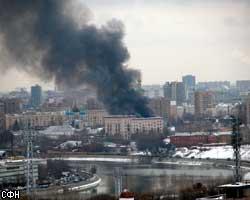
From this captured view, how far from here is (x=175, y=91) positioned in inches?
1512

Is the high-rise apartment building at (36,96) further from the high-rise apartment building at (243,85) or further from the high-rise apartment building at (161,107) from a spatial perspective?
the high-rise apartment building at (243,85)

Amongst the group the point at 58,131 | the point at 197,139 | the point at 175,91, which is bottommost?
the point at 197,139

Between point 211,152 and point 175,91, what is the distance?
19.7 metres

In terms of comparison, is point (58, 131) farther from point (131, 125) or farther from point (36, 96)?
point (36, 96)

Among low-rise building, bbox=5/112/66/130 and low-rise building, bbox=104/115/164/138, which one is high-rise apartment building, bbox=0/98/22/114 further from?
low-rise building, bbox=104/115/164/138

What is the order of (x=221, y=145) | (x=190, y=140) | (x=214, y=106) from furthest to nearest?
(x=214, y=106)
(x=190, y=140)
(x=221, y=145)

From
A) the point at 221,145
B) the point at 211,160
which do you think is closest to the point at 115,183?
the point at 211,160

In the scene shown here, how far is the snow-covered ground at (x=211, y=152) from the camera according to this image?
702 inches

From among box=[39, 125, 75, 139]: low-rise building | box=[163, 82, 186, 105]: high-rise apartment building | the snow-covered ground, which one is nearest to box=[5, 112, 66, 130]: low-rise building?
box=[39, 125, 75, 139]: low-rise building

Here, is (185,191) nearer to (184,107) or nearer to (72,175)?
(72,175)

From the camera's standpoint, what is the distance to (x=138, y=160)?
1814 cm

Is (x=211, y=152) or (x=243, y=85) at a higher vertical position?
(x=243, y=85)

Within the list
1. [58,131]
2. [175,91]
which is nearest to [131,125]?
[58,131]

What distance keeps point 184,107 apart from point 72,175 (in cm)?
1800
